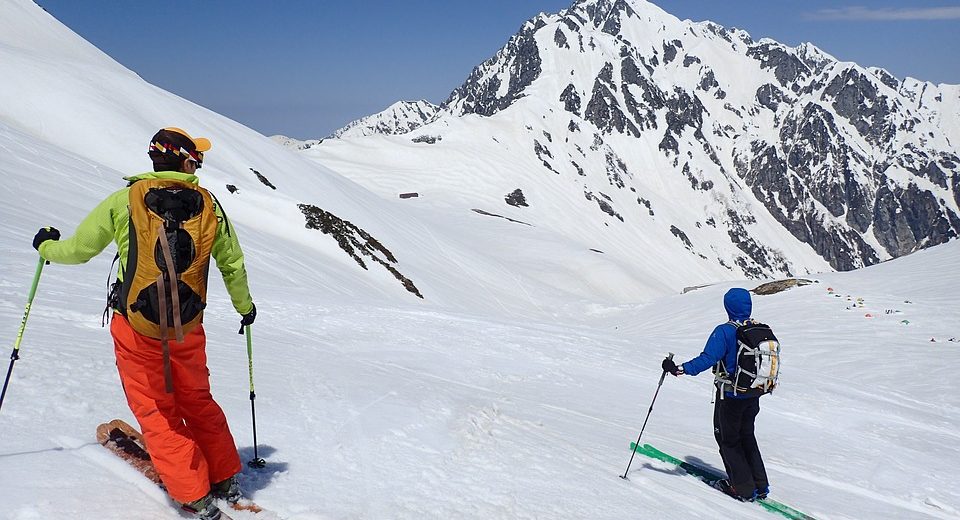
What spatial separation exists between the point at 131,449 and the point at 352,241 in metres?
29.0

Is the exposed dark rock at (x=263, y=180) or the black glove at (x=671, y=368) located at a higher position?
the exposed dark rock at (x=263, y=180)

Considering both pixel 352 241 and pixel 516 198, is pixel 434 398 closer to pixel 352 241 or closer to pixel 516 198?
pixel 352 241

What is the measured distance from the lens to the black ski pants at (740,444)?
7.43 meters

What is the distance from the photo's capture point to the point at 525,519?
533cm

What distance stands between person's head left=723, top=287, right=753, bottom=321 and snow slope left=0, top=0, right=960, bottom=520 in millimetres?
2172

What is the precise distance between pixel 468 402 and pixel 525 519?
3335mm

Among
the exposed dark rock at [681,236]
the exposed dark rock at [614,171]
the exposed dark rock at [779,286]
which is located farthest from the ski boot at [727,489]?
the exposed dark rock at [681,236]

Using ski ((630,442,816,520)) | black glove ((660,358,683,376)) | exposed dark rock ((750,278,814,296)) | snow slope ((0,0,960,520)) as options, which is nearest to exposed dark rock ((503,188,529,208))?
exposed dark rock ((750,278,814,296))

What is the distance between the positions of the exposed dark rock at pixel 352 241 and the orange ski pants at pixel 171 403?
86.7 feet

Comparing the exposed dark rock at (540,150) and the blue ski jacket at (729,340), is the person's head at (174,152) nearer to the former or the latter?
the blue ski jacket at (729,340)

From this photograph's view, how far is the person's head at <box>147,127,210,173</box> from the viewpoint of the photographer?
14.2ft

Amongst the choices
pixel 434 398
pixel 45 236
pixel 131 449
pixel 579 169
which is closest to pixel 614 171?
Result: pixel 579 169

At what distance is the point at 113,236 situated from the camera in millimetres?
4332

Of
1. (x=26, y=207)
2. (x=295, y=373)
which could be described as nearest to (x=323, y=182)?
(x=26, y=207)
